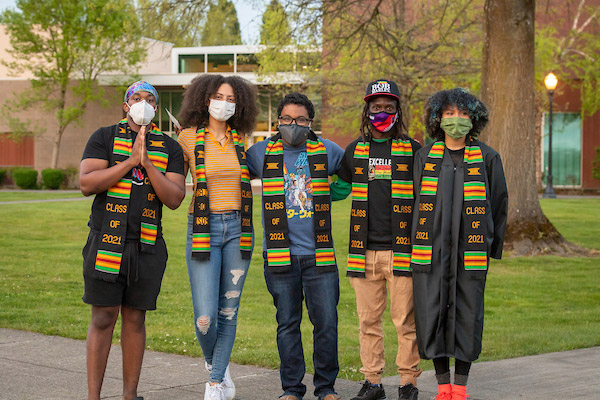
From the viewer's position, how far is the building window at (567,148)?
40.1 m

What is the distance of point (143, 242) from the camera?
4930mm

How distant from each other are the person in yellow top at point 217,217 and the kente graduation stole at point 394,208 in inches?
26.9

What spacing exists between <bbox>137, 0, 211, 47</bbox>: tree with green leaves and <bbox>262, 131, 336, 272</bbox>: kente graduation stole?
34.0 ft

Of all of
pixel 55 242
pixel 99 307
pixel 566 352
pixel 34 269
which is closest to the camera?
pixel 99 307

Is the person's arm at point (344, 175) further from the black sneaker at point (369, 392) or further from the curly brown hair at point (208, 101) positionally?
the black sneaker at point (369, 392)

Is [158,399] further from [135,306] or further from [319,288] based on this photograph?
[319,288]

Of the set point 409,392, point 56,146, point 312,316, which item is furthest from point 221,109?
point 56,146

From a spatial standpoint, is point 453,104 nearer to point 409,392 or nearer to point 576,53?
point 409,392

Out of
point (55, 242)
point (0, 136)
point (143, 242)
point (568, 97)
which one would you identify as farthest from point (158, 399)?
point (0, 136)

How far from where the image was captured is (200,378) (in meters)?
6.06

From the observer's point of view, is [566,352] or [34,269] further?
[34,269]

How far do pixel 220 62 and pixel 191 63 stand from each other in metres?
2.31

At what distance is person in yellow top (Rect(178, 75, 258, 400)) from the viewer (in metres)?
5.22

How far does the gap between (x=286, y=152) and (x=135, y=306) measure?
4.49ft
